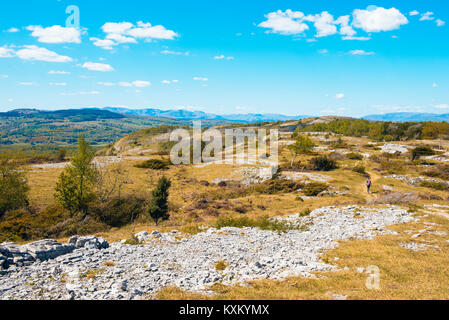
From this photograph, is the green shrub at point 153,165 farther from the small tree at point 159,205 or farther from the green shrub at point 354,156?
the green shrub at point 354,156

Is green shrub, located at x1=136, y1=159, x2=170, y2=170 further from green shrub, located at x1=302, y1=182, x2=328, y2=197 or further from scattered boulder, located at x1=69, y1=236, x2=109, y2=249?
scattered boulder, located at x1=69, y1=236, x2=109, y2=249

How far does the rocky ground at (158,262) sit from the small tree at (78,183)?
17.4m

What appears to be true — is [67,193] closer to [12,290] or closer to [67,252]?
[67,252]

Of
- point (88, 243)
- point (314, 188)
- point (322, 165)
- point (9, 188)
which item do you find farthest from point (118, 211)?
point (322, 165)

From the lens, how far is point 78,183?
34.3 m

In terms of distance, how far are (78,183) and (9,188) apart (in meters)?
8.63

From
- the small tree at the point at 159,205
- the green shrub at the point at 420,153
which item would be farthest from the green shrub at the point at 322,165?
the small tree at the point at 159,205

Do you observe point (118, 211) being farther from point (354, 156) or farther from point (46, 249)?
point (354, 156)

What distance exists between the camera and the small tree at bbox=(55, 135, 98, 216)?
108ft

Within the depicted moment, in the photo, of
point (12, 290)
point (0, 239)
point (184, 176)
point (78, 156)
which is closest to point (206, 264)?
point (12, 290)

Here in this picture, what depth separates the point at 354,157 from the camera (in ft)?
241

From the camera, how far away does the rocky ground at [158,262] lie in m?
11.4

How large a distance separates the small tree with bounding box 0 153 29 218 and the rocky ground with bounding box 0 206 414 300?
72.2 feet

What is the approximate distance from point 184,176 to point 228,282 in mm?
52171
